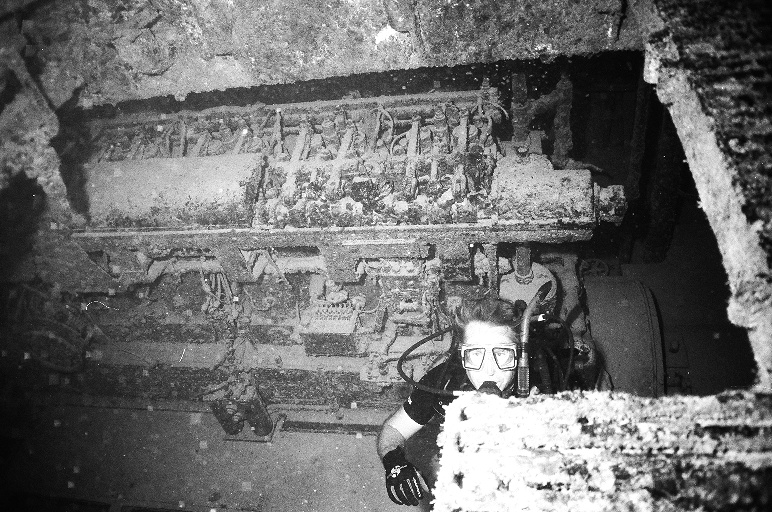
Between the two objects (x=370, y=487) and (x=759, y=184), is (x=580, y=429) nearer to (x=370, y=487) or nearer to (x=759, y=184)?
(x=759, y=184)

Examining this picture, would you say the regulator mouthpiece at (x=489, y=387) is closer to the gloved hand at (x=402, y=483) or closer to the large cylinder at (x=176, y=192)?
the gloved hand at (x=402, y=483)

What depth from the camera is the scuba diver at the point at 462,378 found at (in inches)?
125

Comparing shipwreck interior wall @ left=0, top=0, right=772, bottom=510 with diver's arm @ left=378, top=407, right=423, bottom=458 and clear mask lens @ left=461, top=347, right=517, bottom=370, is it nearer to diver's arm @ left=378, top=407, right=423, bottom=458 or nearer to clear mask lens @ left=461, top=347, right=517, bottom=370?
clear mask lens @ left=461, top=347, right=517, bottom=370

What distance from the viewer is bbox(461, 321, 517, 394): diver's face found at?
317 cm

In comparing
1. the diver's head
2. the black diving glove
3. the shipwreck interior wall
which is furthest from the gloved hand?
the diver's head

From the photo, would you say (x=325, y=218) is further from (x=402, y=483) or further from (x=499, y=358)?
(x=402, y=483)

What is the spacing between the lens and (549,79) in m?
4.25

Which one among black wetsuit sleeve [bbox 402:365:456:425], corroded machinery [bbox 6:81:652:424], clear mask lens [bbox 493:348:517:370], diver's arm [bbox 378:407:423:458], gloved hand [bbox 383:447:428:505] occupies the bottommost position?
gloved hand [bbox 383:447:428:505]

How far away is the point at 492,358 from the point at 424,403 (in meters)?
0.81

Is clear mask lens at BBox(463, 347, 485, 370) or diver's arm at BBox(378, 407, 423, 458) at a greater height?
clear mask lens at BBox(463, 347, 485, 370)

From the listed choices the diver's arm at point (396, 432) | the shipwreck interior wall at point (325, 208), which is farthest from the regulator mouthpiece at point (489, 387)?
the diver's arm at point (396, 432)

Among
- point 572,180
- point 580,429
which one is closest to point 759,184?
point 580,429

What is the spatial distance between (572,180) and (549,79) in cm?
173

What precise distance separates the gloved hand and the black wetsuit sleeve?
40 centimetres
